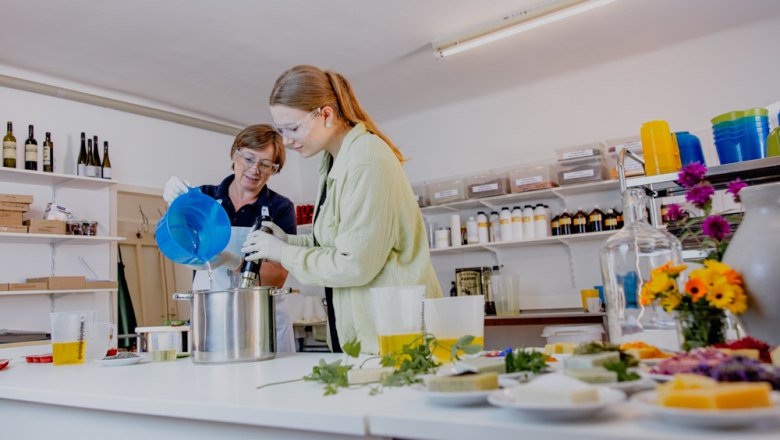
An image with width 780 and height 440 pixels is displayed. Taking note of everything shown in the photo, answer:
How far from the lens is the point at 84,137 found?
4371 millimetres

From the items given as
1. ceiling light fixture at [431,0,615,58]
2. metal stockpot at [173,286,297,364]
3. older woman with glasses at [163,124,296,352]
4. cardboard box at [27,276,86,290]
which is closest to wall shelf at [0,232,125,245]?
cardboard box at [27,276,86,290]

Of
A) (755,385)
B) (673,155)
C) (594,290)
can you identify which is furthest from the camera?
(594,290)

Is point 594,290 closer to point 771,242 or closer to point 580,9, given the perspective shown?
point 580,9

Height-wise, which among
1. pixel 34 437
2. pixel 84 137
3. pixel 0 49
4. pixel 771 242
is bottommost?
pixel 34 437

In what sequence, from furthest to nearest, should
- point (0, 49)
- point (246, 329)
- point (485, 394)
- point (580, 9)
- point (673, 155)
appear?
point (0, 49), point (580, 9), point (673, 155), point (246, 329), point (485, 394)

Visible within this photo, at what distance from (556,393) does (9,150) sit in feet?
14.3

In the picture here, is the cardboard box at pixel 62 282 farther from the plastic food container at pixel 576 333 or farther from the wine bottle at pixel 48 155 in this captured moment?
the plastic food container at pixel 576 333

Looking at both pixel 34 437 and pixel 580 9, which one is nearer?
pixel 34 437

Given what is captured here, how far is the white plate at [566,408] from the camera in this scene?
0.57 m

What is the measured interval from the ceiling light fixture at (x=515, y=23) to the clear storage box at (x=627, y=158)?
1.05 metres

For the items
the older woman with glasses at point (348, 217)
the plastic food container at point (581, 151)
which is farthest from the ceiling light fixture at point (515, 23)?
the older woman with glasses at point (348, 217)

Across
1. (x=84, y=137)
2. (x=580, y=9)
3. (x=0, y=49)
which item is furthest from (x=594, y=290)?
(x=0, y=49)

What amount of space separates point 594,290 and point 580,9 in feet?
6.26

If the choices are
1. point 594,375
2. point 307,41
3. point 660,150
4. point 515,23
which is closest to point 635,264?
point 594,375
